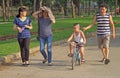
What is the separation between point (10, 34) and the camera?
23.8 meters

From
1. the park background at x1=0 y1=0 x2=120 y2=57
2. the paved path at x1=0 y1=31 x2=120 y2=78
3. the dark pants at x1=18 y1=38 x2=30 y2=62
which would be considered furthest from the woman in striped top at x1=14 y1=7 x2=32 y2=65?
the park background at x1=0 y1=0 x2=120 y2=57

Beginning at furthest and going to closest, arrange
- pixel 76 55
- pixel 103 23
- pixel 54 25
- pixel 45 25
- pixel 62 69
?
1. pixel 54 25
2. pixel 103 23
3. pixel 45 25
4. pixel 76 55
5. pixel 62 69

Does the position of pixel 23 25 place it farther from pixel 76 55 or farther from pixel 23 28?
pixel 76 55

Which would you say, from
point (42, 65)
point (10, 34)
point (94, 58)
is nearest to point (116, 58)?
point (94, 58)

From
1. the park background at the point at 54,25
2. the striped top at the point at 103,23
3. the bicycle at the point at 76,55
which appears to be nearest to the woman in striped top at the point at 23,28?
the bicycle at the point at 76,55

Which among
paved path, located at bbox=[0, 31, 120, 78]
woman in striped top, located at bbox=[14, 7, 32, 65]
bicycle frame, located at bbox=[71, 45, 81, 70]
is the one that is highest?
woman in striped top, located at bbox=[14, 7, 32, 65]

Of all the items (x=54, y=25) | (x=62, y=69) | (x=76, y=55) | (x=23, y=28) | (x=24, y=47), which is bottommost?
(x=54, y=25)

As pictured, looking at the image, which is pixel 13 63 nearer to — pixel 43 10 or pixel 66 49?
pixel 43 10

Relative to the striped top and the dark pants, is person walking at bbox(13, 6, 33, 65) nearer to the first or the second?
the dark pants

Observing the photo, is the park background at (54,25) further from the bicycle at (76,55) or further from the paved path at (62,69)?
the bicycle at (76,55)

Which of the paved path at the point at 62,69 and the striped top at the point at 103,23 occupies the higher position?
the striped top at the point at 103,23

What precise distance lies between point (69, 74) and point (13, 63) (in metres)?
2.64

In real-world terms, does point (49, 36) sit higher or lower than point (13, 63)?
higher

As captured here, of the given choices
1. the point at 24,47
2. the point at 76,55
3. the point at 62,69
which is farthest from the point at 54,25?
the point at 62,69
